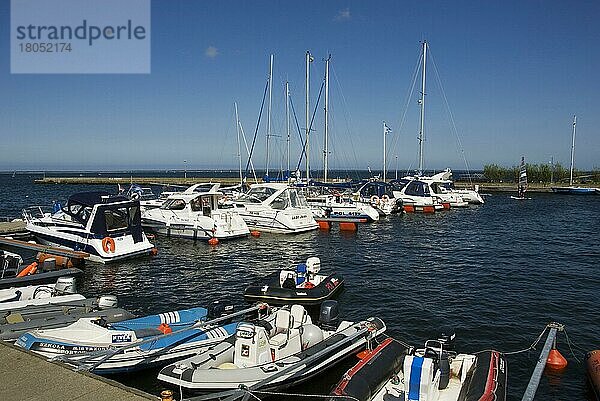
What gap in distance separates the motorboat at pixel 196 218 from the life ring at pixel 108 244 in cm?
672

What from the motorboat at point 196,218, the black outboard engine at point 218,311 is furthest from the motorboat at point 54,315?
the motorboat at point 196,218

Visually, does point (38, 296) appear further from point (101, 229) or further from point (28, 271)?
point (101, 229)

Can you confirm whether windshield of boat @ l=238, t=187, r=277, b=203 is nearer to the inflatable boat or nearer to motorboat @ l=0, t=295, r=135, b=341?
motorboat @ l=0, t=295, r=135, b=341

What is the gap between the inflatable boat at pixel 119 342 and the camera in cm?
912

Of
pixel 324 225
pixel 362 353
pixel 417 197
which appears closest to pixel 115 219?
pixel 362 353

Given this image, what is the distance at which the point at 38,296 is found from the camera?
41.6 ft

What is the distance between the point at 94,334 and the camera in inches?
379

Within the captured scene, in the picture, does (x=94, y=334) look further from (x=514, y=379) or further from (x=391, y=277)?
(x=391, y=277)

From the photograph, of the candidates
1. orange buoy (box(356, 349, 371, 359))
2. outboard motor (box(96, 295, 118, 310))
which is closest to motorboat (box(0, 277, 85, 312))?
outboard motor (box(96, 295, 118, 310))

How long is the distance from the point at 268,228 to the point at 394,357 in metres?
20.6

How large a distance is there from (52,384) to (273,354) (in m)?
4.00

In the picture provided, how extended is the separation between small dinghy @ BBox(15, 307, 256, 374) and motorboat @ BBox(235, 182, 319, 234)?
18.7m

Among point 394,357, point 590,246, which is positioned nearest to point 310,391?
point 394,357

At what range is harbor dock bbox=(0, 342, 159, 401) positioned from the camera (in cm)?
601
